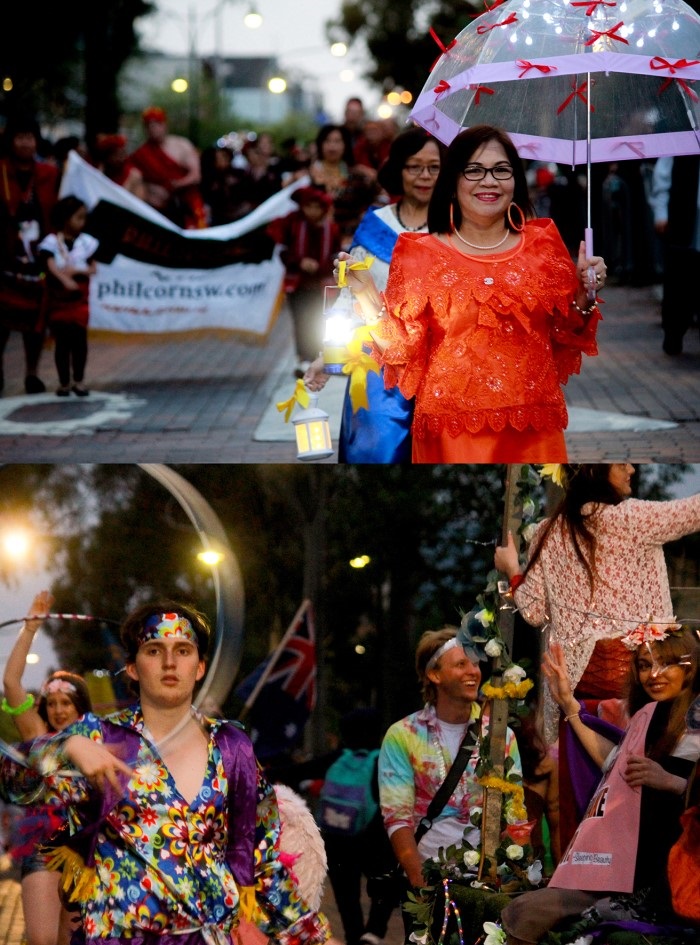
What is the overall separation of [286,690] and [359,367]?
154 cm

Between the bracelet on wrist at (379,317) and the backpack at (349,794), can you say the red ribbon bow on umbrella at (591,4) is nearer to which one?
the bracelet on wrist at (379,317)

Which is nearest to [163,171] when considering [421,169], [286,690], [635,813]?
[421,169]

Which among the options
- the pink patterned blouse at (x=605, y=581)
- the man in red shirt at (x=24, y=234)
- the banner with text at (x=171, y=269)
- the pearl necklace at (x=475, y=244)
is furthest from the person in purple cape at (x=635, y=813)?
the banner with text at (x=171, y=269)

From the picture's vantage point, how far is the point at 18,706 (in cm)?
457

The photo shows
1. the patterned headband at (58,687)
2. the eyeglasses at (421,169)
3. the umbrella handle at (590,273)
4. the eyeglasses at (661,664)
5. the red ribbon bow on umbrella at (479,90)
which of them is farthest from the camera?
the eyeglasses at (421,169)

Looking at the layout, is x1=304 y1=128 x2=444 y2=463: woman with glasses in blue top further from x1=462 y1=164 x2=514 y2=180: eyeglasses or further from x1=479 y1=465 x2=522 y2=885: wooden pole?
x1=479 y1=465 x2=522 y2=885: wooden pole

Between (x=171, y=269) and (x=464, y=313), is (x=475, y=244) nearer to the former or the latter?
(x=464, y=313)

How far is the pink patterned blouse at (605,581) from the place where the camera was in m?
4.64

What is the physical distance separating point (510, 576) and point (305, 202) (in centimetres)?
845

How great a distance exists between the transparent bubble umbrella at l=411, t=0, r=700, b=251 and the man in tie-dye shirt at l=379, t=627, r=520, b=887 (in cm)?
220

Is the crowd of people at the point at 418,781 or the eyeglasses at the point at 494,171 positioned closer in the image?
the crowd of people at the point at 418,781

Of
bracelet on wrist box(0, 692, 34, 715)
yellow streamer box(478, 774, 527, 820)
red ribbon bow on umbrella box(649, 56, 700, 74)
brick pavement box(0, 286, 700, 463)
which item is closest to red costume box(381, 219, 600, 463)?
red ribbon bow on umbrella box(649, 56, 700, 74)

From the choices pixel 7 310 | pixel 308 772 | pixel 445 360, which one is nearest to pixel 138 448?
pixel 7 310

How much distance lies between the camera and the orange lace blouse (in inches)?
215
